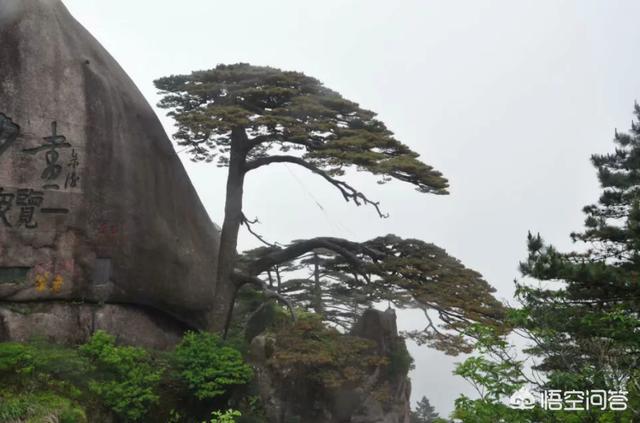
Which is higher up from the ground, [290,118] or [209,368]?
[290,118]

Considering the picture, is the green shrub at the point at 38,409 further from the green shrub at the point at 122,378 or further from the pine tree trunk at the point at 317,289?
the pine tree trunk at the point at 317,289

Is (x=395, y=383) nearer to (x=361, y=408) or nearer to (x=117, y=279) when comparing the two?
(x=361, y=408)

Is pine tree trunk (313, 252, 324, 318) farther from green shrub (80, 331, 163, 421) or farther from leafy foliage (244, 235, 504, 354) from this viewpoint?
green shrub (80, 331, 163, 421)

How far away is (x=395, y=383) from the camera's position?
15469mm

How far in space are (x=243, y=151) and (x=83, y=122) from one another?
155 inches

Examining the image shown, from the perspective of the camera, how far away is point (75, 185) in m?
12.1

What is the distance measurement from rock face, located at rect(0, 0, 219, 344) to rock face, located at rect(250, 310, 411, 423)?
2.44 metres

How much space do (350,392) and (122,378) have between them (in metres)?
5.69

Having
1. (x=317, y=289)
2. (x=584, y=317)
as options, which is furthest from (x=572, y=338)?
(x=317, y=289)

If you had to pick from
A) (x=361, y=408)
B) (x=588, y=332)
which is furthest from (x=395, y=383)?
(x=588, y=332)

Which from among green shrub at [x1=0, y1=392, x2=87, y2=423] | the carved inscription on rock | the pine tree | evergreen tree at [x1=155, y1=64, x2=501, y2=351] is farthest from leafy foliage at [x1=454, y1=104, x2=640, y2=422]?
the carved inscription on rock

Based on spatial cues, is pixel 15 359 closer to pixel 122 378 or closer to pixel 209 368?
pixel 122 378

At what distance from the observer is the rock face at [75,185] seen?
11555 mm

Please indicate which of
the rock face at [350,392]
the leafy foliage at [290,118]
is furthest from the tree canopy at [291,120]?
the rock face at [350,392]
